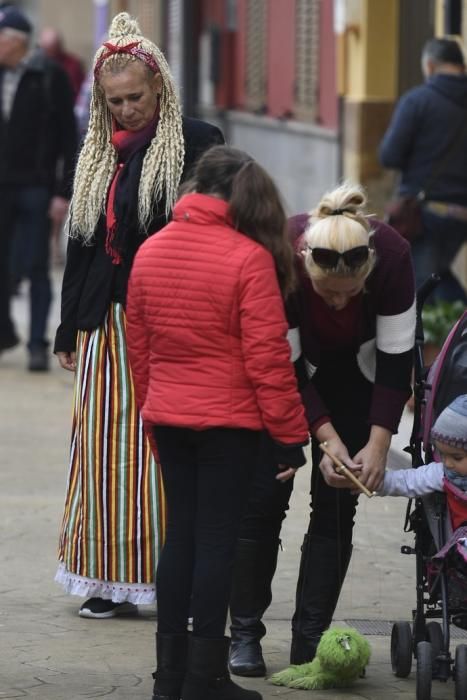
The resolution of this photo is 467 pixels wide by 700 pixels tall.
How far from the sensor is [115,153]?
17.6 feet

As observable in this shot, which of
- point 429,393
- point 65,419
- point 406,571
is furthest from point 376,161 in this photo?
point 429,393

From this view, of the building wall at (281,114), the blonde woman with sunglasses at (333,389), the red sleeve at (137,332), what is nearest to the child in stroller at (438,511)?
the blonde woman with sunglasses at (333,389)

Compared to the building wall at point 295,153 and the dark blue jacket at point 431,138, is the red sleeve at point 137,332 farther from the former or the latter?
the building wall at point 295,153

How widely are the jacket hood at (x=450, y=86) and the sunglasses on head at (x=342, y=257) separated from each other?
208 inches

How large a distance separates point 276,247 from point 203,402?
0.43 metres

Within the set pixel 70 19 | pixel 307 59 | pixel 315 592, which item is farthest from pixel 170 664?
pixel 70 19

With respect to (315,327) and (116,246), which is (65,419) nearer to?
(116,246)

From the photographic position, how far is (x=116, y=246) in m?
5.31

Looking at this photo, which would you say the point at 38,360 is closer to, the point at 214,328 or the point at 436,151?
the point at 436,151

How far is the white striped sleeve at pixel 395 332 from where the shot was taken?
479 centimetres

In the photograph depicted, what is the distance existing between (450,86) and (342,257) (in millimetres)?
5355

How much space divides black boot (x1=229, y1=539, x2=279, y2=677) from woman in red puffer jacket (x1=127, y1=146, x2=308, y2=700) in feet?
1.53

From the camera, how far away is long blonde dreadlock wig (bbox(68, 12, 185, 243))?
17.0 ft

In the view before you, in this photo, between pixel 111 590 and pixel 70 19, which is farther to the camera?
pixel 70 19
